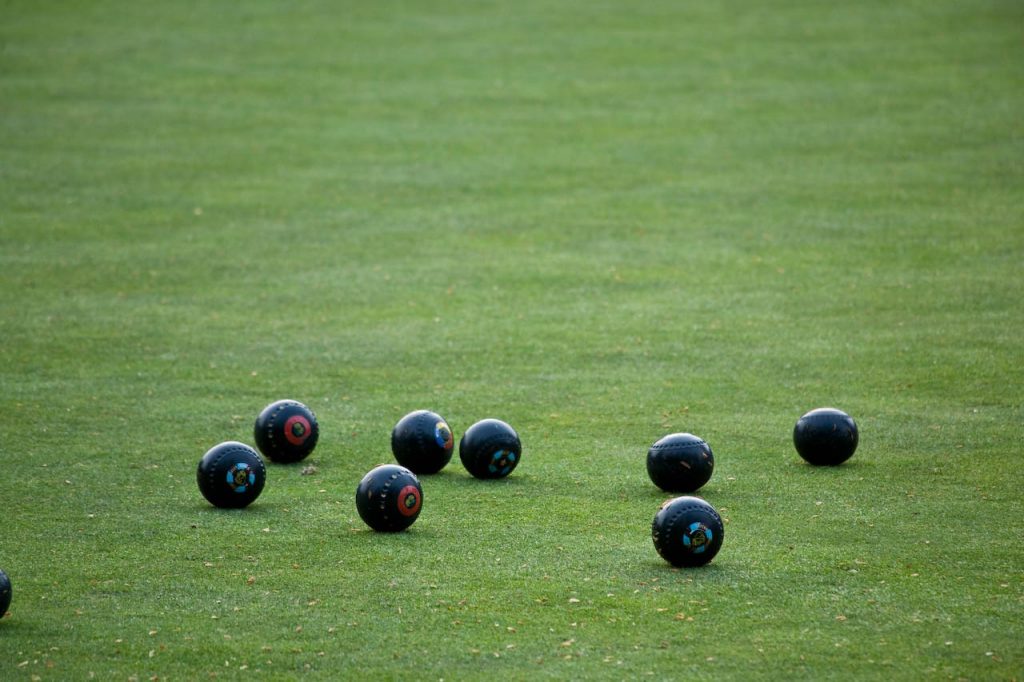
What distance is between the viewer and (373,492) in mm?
11297

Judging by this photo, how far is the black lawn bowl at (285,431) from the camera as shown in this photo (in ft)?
44.7

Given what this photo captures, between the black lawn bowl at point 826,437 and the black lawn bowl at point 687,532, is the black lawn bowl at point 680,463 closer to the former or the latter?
the black lawn bowl at point 826,437

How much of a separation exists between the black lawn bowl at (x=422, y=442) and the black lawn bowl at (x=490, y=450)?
0.21 meters

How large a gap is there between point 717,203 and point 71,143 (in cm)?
1613

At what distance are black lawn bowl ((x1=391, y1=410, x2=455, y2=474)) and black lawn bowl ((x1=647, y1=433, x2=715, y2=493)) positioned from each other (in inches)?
86.5

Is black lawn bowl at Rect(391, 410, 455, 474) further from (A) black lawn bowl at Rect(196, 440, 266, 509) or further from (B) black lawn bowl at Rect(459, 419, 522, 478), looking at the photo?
(A) black lawn bowl at Rect(196, 440, 266, 509)

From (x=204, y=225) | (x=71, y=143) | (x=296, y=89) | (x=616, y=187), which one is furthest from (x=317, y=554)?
(x=296, y=89)

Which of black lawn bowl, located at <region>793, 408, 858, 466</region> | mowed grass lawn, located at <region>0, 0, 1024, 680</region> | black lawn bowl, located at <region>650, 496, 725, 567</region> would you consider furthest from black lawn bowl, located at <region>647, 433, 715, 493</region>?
black lawn bowl, located at <region>650, 496, 725, 567</region>

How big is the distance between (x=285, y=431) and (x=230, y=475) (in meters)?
1.63

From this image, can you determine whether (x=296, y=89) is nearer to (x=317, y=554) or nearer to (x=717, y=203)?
(x=717, y=203)

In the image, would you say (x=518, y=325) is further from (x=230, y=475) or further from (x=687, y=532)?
(x=687, y=532)

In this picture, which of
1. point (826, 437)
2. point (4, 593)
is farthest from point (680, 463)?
point (4, 593)

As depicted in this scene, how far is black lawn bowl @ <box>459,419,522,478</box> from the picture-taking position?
13.0 meters

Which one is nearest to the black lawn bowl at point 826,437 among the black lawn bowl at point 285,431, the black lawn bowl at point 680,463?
the black lawn bowl at point 680,463
